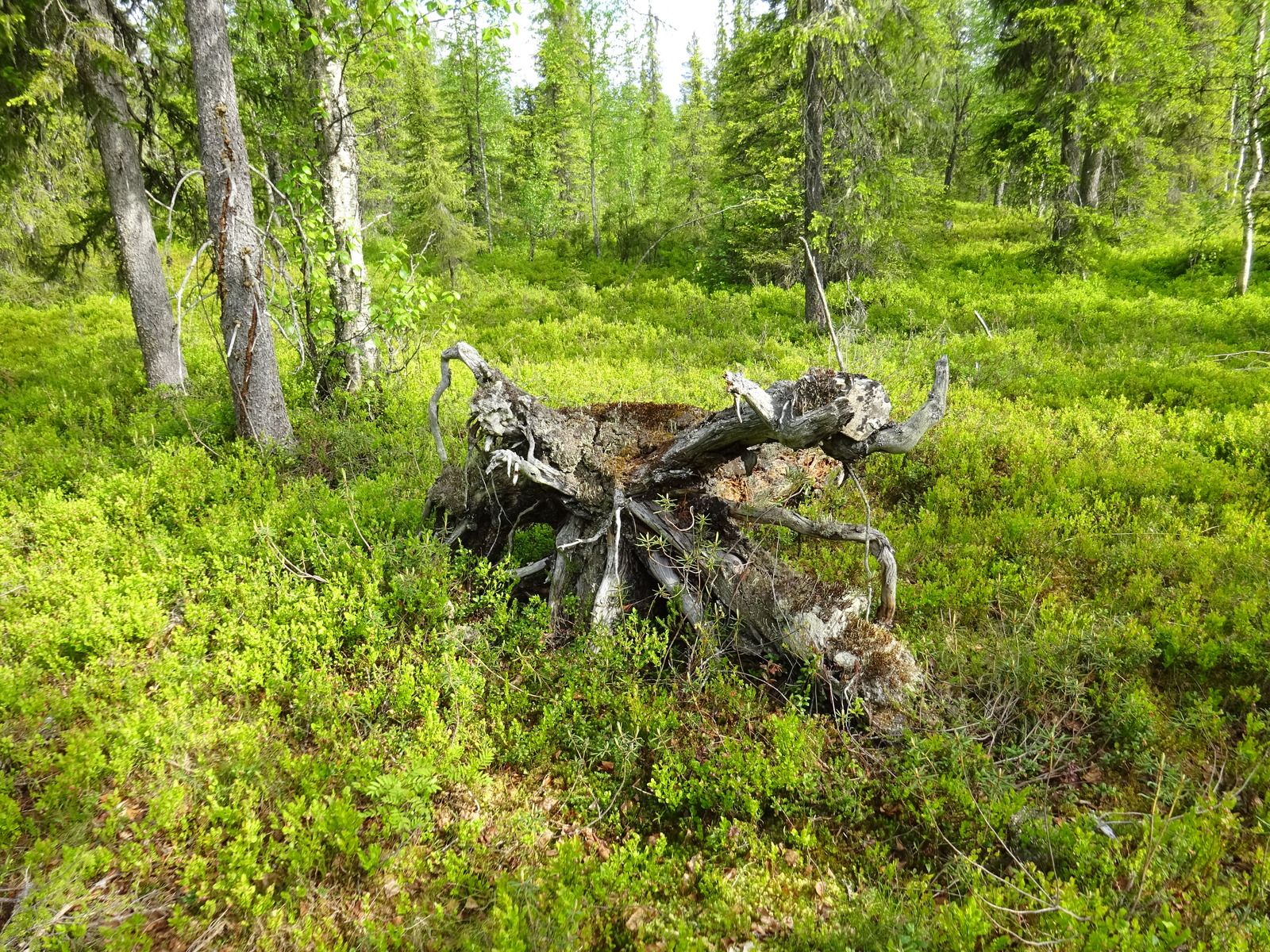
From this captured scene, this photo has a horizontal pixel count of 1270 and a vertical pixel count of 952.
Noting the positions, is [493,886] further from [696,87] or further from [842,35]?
[696,87]

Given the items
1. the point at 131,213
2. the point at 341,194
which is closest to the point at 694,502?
the point at 341,194

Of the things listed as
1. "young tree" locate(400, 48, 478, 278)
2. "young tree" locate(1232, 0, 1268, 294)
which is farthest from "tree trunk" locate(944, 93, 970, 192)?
"young tree" locate(400, 48, 478, 278)

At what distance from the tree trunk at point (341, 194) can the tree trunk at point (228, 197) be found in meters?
1.07

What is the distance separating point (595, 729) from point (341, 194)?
744cm

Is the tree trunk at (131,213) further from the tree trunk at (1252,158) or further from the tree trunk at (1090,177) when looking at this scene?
the tree trunk at (1090,177)

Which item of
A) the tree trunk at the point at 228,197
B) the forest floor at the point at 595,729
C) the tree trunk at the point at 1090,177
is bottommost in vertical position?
the forest floor at the point at 595,729

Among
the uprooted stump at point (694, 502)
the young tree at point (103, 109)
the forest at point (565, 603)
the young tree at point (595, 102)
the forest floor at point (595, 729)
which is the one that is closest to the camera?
the forest floor at point (595, 729)

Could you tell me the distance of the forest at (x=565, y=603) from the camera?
288 cm

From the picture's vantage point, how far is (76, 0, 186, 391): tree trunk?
7.48 metres

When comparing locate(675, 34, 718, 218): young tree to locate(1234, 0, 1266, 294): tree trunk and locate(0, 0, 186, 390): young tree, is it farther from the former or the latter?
locate(0, 0, 186, 390): young tree

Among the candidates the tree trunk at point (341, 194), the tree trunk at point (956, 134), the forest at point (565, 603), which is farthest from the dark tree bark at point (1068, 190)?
the tree trunk at point (341, 194)

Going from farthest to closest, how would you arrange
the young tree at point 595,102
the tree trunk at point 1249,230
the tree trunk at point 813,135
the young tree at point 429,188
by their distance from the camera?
the young tree at point 595,102, the young tree at point 429,188, the tree trunk at point 1249,230, the tree trunk at point 813,135

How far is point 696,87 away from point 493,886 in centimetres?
3711

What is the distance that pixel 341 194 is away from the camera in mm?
7594
